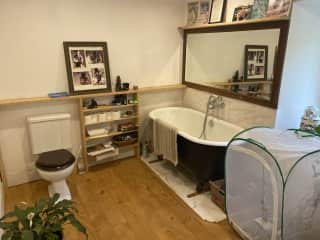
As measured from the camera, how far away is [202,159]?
250 centimetres

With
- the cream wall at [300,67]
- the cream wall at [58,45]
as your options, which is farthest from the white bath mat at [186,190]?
the cream wall at [300,67]

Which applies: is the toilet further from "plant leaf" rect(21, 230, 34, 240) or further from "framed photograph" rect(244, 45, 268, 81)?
"framed photograph" rect(244, 45, 268, 81)

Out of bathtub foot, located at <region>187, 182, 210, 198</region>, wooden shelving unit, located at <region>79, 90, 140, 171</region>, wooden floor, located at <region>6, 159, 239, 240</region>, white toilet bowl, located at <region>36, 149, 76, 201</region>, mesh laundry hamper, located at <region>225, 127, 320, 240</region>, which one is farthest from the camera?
wooden shelving unit, located at <region>79, 90, 140, 171</region>

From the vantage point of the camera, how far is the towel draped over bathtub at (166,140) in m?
2.77

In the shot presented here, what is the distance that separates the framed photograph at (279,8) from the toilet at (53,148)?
238cm

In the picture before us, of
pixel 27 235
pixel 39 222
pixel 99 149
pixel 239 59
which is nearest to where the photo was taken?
pixel 27 235

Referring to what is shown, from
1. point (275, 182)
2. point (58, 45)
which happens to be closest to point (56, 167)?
point (58, 45)

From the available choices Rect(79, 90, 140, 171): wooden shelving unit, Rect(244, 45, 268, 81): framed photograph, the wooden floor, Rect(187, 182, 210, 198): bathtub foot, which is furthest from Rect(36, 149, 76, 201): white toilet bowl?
Rect(244, 45, 268, 81): framed photograph

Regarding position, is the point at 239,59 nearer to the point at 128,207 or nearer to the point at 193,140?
the point at 193,140

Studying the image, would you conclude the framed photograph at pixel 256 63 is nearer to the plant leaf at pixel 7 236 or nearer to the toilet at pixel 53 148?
the toilet at pixel 53 148

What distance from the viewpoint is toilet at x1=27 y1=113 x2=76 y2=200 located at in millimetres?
2365

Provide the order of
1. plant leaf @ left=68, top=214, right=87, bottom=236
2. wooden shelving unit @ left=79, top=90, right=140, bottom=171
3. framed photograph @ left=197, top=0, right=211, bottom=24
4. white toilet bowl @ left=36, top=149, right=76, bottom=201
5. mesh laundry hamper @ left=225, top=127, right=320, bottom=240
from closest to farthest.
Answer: plant leaf @ left=68, top=214, right=87, bottom=236 → mesh laundry hamper @ left=225, top=127, right=320, bottom=240 → white toilet bowl @ left=36, top=149, right=76, bottom=201 → wooden shelving unit @ left=79, top=90, right=140, bottom=171 → framed photograph @ left=197, top=0, right=211, bottom=24

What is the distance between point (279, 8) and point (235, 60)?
31.4 inches

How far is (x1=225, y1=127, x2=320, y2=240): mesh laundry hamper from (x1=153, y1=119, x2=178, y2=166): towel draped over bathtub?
2.83 ft
